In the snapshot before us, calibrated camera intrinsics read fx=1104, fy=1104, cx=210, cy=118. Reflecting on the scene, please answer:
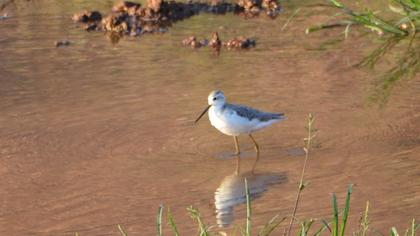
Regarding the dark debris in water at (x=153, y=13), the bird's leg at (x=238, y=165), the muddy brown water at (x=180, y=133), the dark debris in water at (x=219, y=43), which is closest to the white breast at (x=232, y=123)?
the muddy brown water at (x=180, y=133)

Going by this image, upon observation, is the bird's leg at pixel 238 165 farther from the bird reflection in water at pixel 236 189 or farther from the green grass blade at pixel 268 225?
the green grass blade at pixel 268 225

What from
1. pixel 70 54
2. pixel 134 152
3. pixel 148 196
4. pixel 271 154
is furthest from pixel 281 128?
pixel 70 54

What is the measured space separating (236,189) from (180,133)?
1404 millimetres

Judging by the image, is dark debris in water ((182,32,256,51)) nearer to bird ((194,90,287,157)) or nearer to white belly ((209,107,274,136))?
bird ((194,90,287,157))

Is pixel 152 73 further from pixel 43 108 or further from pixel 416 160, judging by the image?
pixel 416 160

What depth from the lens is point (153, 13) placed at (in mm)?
14398

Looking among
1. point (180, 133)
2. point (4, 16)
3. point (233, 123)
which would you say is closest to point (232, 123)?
point (233, 123)

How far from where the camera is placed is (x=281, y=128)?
9.79 m

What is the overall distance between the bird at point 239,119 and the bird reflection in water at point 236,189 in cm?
58

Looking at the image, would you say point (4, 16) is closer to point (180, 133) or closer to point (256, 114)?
point (180, 133)

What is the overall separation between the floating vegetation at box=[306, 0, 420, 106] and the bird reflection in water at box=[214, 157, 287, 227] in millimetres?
2401

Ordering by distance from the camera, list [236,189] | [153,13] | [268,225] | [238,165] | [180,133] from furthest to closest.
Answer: [153,13] < [180,133] < [238,165] < [236,189] < [268,225]

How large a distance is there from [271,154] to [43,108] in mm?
2470

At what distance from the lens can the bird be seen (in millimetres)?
9375
